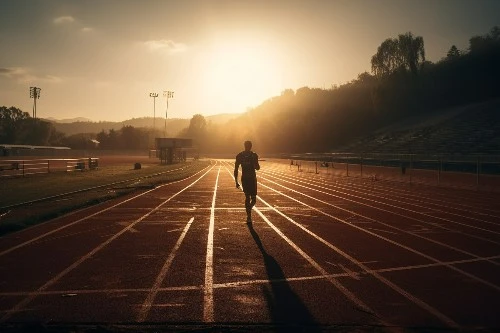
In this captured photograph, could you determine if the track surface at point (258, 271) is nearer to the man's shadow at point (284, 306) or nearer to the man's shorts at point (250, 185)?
the man's shadow at point (284, 306)

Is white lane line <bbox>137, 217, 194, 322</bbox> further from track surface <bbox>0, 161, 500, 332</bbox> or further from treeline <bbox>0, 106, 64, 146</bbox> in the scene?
treeline <bbox>0, 106, 64, 146</bbox>

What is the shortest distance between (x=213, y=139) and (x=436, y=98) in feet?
300

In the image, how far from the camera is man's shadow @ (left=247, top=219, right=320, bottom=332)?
4.88 meters

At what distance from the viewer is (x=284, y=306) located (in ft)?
18.1

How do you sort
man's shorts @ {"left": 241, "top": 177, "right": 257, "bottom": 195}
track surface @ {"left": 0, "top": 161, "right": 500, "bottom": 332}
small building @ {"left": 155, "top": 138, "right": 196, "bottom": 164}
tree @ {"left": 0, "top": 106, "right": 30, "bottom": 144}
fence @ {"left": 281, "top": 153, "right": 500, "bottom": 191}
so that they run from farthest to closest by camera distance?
tree @ {"left": 0, "top": 106, "right": 30, "bottom": 144} → small building @ {"left": 155, "top": 138, "right": 196, "bottom": 164} → fence @ {"left": 281, "top": 153, "right": 500, "bottom": 191} → man's shorts @ {"left": 241, "top": 177, "right": 257, "bottom": 195} → track surface @ {"left": 0, "top": 161, "right": 500, "bottom": 332}

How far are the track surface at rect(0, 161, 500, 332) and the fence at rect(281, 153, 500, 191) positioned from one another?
372 inches

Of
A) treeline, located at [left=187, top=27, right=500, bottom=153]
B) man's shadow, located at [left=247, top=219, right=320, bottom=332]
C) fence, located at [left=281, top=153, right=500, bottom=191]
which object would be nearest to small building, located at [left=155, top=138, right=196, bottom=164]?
treeline, located at [left=187, top=27, right=500, bottom=153]

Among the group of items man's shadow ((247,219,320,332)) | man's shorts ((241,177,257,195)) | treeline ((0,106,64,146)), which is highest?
treeline ((0,106,64,146))

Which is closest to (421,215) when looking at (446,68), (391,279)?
(391,279)

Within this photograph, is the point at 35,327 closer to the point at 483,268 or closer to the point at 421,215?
the point at 483,268

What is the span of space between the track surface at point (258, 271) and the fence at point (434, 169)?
9447 millimetres

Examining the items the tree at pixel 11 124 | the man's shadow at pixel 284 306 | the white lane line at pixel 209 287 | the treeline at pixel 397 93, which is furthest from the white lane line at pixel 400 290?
the tree at pixel 11 124

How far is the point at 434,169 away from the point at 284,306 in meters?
23.4

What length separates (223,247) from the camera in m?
9.30
